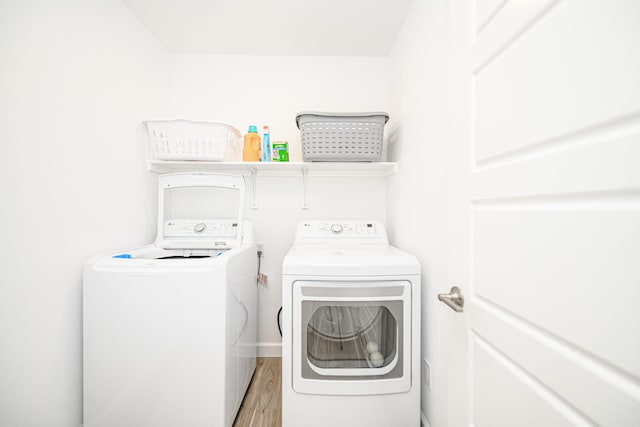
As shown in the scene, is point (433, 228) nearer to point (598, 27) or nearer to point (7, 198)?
point (598, 27)

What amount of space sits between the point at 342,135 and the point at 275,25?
3.02 ft

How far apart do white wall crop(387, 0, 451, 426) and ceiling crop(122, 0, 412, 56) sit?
0.23m

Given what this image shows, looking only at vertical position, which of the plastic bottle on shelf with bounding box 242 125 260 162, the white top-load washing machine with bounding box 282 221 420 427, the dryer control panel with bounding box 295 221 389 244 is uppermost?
the plastic bottle on shelf with bounding box 242 125 260 162

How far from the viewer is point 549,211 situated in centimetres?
56

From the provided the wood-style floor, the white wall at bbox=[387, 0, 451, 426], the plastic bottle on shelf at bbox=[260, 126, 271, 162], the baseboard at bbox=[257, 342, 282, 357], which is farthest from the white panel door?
the baseboard at bbox=[257, 342, 282, 357]

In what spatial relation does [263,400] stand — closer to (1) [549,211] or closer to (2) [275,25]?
(1) [549,211]

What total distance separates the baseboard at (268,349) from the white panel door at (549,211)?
1.65 meters

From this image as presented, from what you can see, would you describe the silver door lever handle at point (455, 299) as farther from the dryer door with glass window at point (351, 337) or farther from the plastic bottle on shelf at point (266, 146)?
the plastic bottle on shelf at point (266, 146)

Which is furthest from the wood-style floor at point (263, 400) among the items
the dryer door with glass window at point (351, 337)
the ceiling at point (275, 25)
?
the ceiling at point (275, 25)

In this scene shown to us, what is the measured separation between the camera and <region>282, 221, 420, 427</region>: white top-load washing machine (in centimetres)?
136

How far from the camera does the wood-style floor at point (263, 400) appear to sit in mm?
1550

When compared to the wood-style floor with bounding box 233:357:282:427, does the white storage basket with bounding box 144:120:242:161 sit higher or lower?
higher

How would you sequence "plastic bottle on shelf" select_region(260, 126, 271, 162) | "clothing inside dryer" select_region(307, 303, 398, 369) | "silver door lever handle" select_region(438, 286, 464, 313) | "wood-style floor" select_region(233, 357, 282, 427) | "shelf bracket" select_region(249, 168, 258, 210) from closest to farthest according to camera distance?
"silver door lever handle" select_region(438, 286, 464, 313) < "clothing inside dryer" select_region(307, 303, 398, 369) < "wood-style floor" select_region(233, 357, 282, 427) < "plastic bottle on shelf" select_region(260, 126, 271, 162) < "shelf bracket" select_region(249, 168, 258, 210)

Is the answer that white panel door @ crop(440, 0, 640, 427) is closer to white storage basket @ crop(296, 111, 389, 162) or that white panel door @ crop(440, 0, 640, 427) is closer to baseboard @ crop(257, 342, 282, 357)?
white storage basket @ crop(296, 111, 389, 162)
